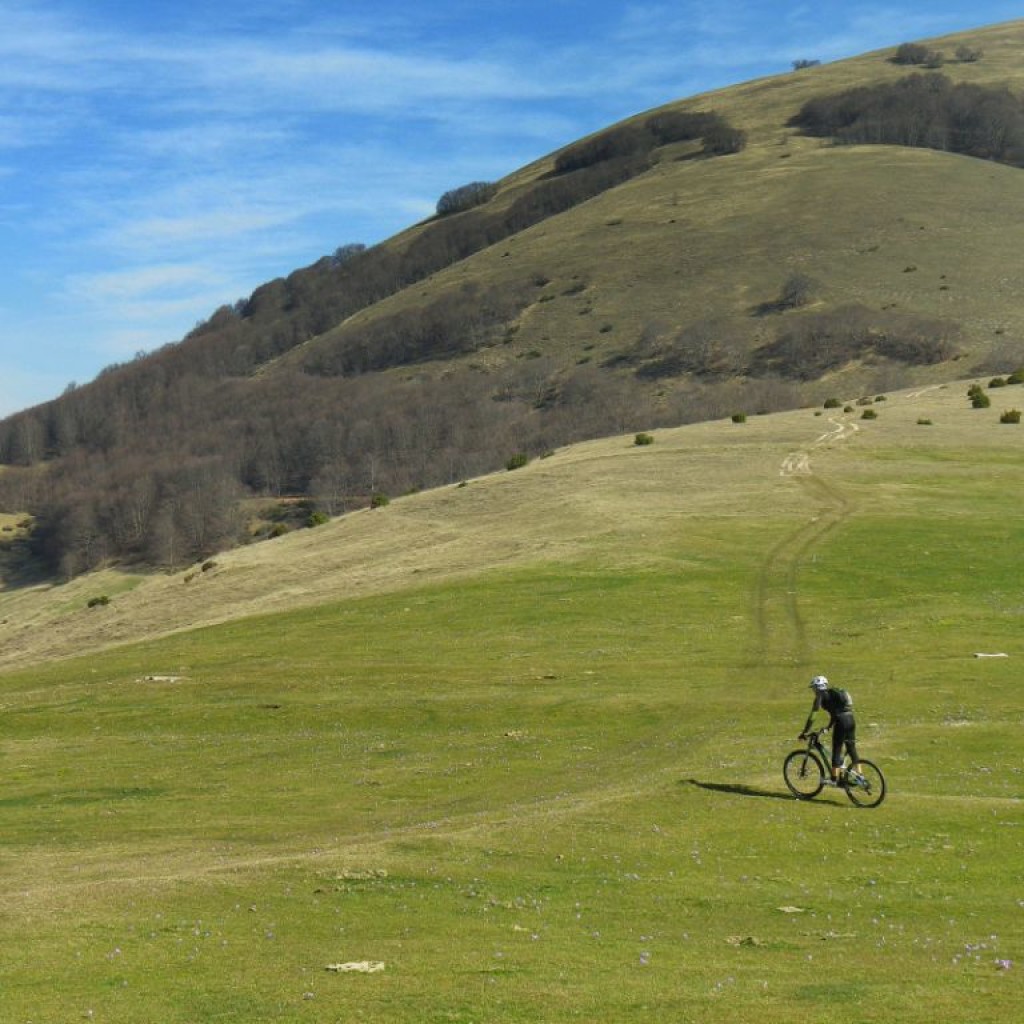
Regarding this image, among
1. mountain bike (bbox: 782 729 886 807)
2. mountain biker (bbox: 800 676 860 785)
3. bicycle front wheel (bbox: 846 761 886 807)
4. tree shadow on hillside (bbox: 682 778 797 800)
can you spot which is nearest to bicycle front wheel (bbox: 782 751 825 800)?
mountain bike (bbox: 782 729 886 807)

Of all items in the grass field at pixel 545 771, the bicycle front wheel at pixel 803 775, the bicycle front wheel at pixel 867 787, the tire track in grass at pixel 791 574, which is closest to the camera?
the grass field at pixel 545 771

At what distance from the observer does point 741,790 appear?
97.4 ft

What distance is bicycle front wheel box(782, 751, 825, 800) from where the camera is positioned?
95.1 feet

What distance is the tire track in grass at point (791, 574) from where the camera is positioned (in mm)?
51125

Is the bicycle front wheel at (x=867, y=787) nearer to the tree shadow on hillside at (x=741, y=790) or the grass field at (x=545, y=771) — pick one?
the grass field at (x=545, y=771)

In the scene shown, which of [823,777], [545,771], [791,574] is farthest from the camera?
[791,574]

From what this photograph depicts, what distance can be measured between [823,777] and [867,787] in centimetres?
105

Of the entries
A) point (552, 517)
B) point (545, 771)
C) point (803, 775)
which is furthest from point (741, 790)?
point (552, 517)

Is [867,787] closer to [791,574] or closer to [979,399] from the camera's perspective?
[791,574]

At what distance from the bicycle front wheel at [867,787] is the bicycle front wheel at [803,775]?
67 cm

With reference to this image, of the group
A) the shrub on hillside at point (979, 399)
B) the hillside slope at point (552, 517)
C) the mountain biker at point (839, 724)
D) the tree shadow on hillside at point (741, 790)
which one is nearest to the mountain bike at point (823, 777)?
the mountain biker at point (839, 724)

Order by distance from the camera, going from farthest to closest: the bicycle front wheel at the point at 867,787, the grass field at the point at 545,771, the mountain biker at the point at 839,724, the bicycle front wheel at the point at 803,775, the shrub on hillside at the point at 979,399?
the shrub on hillside at the point at 979,399 < the bicycle front wheel at the point at 803,775 < the mountain biker at the point at 839,724 < the bicycle front wheel at the point at 867,787 < the grass field at the point at 545,771

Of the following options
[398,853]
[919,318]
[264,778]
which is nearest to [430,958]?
[398,853]

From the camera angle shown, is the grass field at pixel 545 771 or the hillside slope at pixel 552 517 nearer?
the grass field at pixel 545 771
